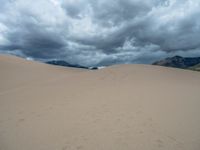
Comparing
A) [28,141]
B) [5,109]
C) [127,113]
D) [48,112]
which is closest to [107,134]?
[127,113]

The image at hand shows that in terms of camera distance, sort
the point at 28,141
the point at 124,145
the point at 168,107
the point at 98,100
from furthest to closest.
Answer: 1. the point at 98,100
2. the point at 168,107
3. the point at 28,141
4. the point at 124,145

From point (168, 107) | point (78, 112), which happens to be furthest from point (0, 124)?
point (168, 107)

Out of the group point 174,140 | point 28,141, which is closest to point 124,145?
point 174,140

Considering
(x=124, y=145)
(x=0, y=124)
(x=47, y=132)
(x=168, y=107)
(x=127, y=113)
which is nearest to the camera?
(x=124, y=145)

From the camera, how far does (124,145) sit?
13.6 ft

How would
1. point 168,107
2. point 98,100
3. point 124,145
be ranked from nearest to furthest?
1. point 124,145
2. point 168,107
3. point 98,100

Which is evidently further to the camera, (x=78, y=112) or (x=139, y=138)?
(x=78, y=112)

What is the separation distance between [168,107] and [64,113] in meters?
4.67

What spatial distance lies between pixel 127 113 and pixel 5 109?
18.9 feet

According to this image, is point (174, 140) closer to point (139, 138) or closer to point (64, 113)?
point (139, 138)

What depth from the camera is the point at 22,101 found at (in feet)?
28.2

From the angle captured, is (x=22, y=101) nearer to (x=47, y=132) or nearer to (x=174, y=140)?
(x=47, y=132)

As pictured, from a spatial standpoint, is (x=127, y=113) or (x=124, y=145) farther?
(x=127, y=113)

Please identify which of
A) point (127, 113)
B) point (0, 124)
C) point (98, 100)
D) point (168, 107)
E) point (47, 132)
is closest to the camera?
point (47, 132)
